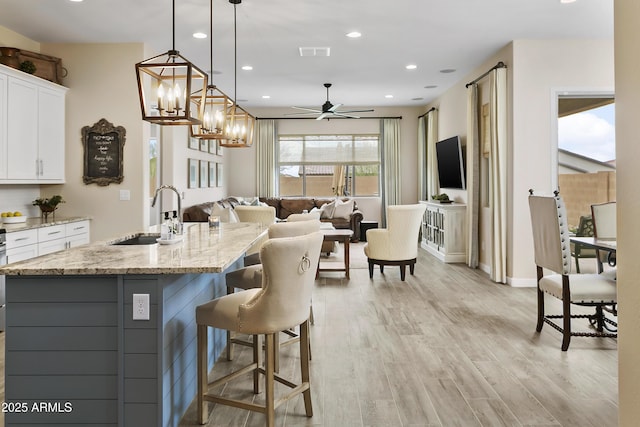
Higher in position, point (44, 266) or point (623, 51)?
point (623, 51)

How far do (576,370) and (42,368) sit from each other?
3088 millimetres

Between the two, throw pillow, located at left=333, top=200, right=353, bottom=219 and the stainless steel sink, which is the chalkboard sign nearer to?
the stainless steel sink

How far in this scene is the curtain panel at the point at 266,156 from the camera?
1077 cm

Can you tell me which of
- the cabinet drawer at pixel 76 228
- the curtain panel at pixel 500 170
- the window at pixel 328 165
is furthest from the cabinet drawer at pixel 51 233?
the window at pixel 328 165

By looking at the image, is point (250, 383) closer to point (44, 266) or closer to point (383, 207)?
point (44, 266)

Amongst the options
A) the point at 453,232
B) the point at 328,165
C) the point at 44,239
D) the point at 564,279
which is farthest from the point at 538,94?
the point at 328,165

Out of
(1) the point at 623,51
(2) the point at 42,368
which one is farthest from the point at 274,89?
(1) the point at 623,51

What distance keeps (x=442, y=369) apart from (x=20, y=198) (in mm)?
4596

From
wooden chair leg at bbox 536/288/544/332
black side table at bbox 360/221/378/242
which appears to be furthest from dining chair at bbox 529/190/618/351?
black side table at bbox 360/221/378/242

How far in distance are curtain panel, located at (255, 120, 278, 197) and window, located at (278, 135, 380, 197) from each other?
10.1 inches

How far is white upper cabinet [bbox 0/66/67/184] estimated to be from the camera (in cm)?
454

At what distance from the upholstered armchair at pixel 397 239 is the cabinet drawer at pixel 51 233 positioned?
3.49 m

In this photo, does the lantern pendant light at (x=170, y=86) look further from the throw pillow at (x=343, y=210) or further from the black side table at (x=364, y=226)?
the black side table at (x=364, y=226)

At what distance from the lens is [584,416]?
254 centimetres
